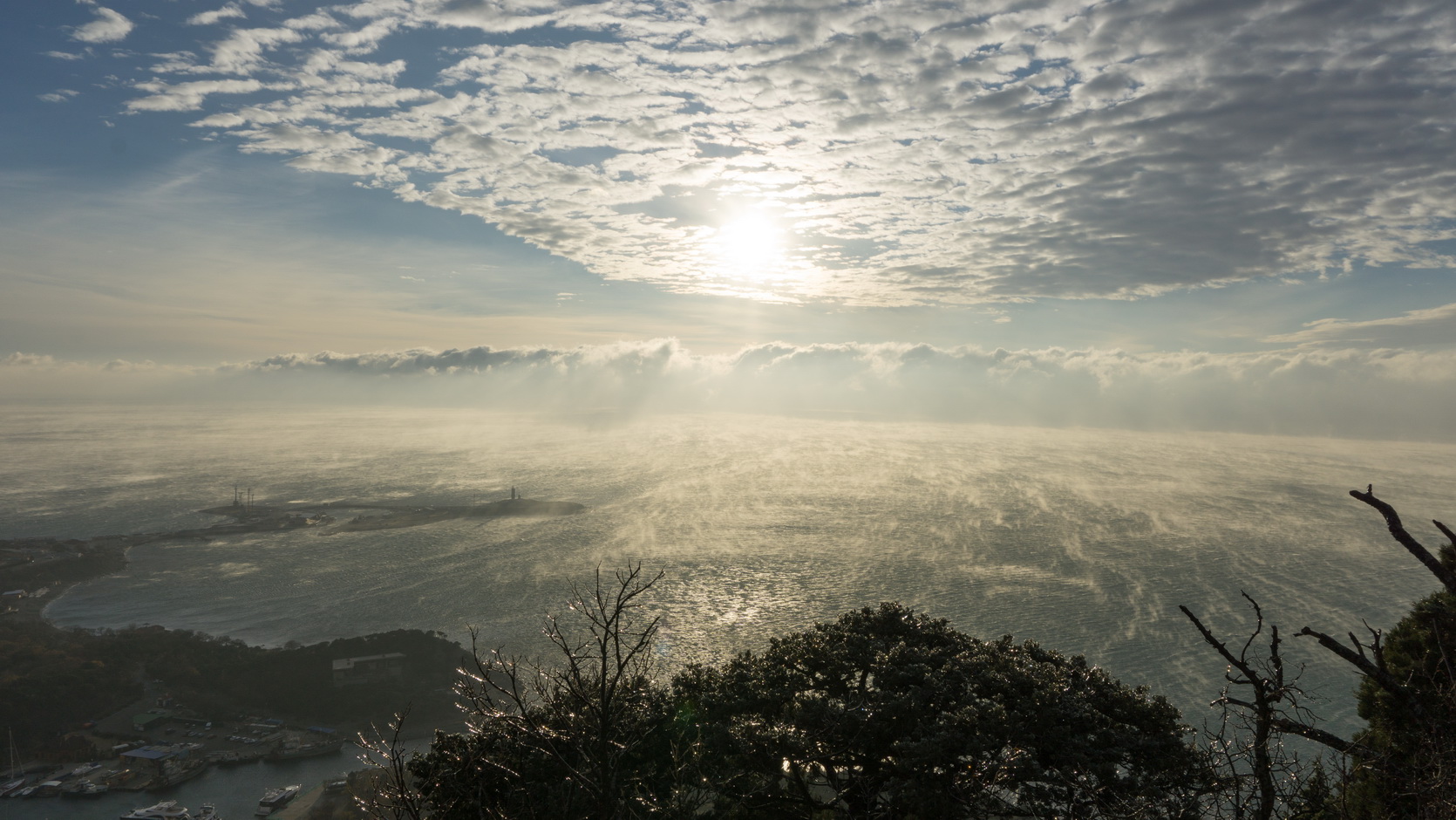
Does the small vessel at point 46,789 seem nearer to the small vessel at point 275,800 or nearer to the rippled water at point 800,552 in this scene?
the small vessel at point 275,800

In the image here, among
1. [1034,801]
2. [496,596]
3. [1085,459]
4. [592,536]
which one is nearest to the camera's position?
[1034,801]

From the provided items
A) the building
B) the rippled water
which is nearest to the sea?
the rippled water

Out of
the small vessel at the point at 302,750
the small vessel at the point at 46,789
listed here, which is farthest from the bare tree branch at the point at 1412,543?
the small vessel at the point at 46,789

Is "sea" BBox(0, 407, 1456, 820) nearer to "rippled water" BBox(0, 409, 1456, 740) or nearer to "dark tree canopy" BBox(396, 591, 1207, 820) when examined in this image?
"rippled water" BBox(0, 409, 1456, 740)

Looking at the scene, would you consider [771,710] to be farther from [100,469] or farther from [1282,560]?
[100,469]

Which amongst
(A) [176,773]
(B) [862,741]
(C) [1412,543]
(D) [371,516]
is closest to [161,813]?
(A) [176,773]

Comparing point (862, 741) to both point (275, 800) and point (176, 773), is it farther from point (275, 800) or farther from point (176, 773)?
point (176, 773)

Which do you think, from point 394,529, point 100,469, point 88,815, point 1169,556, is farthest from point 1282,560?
point 100,469
